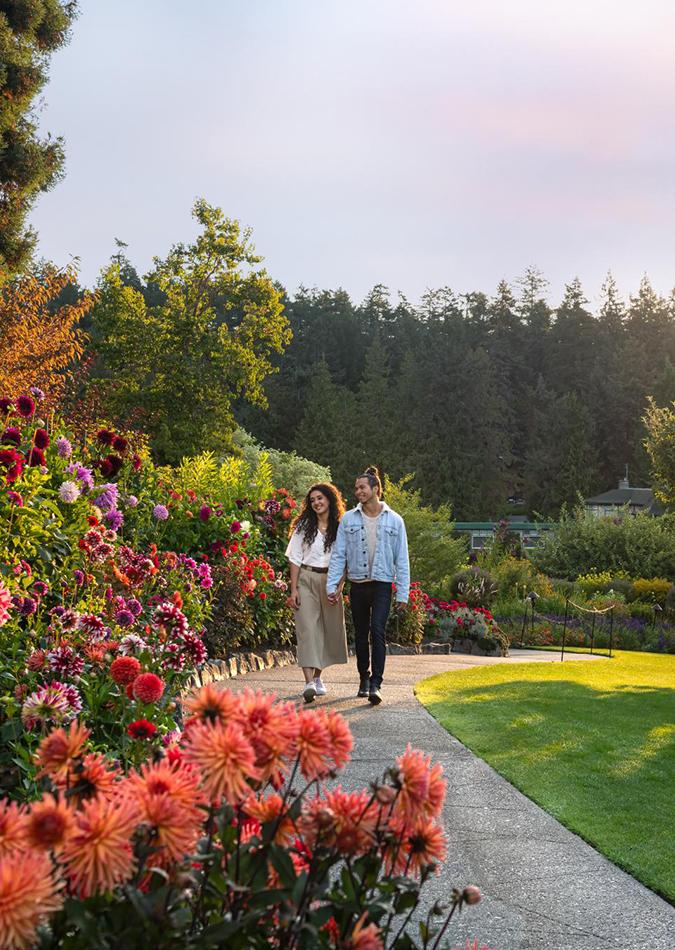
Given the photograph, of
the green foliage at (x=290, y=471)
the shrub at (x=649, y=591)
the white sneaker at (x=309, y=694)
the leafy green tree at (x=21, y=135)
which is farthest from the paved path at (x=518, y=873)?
the shrub at (x=649, y=591)

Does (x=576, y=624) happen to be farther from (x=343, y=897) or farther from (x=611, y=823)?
(x=343, y=897)

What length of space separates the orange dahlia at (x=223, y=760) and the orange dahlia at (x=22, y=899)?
208 millimetres

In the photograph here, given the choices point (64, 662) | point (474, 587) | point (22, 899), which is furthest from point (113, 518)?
point (474, 587)

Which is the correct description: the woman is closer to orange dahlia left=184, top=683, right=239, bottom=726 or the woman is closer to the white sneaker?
the white sneaker

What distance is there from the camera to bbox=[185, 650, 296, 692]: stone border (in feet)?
23.5

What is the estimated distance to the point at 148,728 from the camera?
173cm

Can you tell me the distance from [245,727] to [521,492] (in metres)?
60.7

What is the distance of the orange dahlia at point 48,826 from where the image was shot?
1.05m

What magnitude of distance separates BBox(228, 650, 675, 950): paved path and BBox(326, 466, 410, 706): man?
137 cm

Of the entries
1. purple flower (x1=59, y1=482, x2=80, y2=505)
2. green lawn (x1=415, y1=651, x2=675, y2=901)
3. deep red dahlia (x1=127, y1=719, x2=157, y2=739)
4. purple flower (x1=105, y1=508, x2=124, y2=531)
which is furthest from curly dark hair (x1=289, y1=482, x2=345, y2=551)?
deep red dahlia (x1=127, y1=719, x2=157, y2=739)

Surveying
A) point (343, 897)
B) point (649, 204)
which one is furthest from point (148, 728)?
point (649, 204)

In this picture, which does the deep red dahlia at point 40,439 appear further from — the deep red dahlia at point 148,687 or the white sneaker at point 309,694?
the deep red dahlia at point 148,687

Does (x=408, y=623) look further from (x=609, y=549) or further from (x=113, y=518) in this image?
(x=609, y=549)

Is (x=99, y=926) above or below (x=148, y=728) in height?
below
